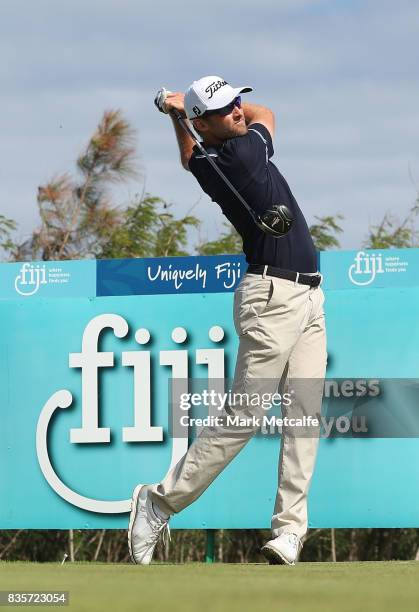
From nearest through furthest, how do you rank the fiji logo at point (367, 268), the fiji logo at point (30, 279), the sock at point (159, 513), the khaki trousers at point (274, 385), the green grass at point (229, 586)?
the green grass at point (229, 586)
the khaki trousers at point (274, 385)
the sock at point (159, 513)
the fiji logo at point (367, 268)
the fiji logo at point (30, 279)

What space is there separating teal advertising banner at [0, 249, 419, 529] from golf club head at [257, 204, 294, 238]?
1159mm

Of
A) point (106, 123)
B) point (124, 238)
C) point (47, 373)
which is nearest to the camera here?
point (47, 373)

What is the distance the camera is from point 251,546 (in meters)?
7.54

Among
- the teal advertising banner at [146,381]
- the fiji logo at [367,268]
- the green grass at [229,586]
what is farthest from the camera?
the fiji logo at [367,268]

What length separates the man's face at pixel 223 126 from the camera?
4840mm

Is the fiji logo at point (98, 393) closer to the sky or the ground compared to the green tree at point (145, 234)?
closer to the ground

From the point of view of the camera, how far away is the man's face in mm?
4840

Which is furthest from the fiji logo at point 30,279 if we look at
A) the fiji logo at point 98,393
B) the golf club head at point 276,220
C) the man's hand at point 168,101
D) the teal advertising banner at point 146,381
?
the golf club head at point 276,220

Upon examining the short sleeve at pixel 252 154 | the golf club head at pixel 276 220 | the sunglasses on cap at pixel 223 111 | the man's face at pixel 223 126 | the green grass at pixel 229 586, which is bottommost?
the green grass at pixel 229 586

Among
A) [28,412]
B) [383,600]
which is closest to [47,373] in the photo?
[28,412]

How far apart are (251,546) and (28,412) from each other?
2.03 m

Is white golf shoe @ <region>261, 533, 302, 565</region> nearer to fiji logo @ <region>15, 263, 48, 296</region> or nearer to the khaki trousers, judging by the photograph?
the khaki trousers

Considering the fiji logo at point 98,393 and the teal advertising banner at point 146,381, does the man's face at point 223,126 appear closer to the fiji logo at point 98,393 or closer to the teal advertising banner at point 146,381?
the teal advertising banner at point 146,381

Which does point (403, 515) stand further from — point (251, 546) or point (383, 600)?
point (383, 600)
